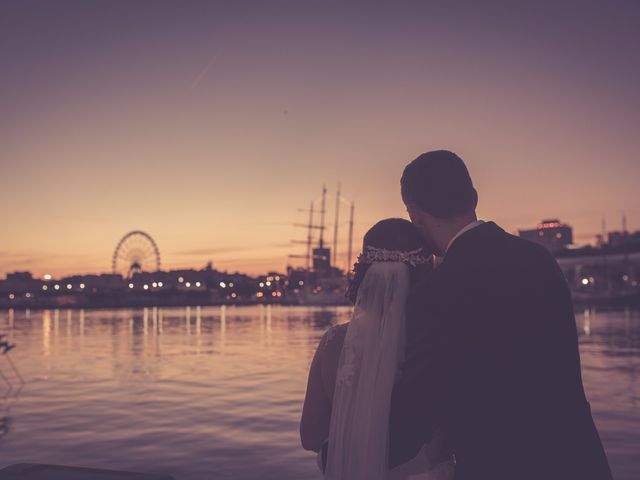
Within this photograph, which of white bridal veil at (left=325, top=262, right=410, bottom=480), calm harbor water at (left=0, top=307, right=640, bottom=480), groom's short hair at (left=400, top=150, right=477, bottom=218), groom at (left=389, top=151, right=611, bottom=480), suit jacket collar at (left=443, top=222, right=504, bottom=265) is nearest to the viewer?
groom at (left=389, top=151, right=611, bottom=480)

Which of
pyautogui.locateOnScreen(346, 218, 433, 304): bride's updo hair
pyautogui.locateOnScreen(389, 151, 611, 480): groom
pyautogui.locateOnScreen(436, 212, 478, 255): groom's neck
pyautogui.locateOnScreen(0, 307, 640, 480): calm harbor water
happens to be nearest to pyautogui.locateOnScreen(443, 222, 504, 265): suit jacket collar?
pyautogui.locateOnScreen(389, 151, 611, 480): groom

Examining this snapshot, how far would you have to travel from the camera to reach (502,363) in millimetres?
2238

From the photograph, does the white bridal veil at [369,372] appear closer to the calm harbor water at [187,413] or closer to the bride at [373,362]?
the bride at [373,362]

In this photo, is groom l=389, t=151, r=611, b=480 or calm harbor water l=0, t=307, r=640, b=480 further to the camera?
calm harbor water l=0, t=307, r=640, b=480

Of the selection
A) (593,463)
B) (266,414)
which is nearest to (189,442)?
(266,414)

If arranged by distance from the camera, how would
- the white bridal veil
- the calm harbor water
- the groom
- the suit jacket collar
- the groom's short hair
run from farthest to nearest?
the calm harbor water → the white bridal veil → the groom's short hair → the suit jacket collar → the groom

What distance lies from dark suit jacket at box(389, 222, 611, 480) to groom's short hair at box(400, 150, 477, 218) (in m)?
0.21

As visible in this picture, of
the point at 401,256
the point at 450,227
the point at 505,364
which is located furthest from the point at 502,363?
the point at 401,256

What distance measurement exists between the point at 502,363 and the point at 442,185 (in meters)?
0.68

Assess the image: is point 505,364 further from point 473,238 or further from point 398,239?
point 398,239

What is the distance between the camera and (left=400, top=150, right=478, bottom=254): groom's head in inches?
98.7

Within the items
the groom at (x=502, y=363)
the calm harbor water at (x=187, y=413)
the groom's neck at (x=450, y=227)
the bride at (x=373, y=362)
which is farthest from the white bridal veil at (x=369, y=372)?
the calm harbor water at (x=187, y=413)

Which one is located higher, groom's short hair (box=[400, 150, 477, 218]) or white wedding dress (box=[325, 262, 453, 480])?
groom's short hair (box=[400, 150, 477, 218])

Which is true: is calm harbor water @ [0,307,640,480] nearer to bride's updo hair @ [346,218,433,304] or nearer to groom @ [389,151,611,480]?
bride's updo hair @ [346,218,433,304]
